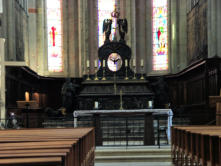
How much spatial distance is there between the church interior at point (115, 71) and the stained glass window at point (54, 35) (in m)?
0.07

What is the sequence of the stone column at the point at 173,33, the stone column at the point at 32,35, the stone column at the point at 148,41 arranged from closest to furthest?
the stone column at the point at 32,35, the stone column at the point at 173,33, the stone column at the point at 148,41

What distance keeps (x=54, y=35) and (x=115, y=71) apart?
8.33m

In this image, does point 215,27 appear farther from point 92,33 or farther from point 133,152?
point 133,152

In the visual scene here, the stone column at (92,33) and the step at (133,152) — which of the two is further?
the stone column at (92,33)

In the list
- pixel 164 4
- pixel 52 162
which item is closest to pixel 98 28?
pixel 164 4

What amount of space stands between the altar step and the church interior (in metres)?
0.03

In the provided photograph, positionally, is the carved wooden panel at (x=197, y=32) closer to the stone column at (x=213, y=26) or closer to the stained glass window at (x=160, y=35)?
the stone column at (x=213, y=26)

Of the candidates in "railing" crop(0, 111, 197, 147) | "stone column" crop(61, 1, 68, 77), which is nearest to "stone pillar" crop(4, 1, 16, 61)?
"railing" crop(0, 111, 197, 147)

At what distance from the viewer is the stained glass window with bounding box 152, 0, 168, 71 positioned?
2597cm

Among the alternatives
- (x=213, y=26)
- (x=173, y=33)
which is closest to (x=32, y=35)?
(x=173, y=33)

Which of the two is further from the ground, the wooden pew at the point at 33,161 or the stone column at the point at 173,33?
the stone column at the point at 173,33

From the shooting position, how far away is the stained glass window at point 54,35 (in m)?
26.1

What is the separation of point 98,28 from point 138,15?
2.99 metres

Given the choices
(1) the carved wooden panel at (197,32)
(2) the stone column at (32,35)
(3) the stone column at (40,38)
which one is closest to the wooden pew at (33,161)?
(1) the carved wooden panel at (197,32)
